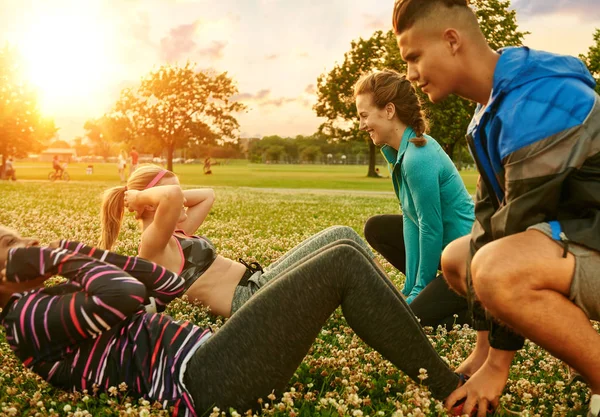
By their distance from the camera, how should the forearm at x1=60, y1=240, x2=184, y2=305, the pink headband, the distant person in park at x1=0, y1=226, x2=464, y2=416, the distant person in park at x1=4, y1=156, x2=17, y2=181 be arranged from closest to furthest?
the distant person in park at x1=0, y1=226, x2=464, y2=416 < the forearm at x1=60, y1=240, x2=184, y2=305 < the pink headband < the distant person in park at x1=4, y1=156, x2=17, y2=181

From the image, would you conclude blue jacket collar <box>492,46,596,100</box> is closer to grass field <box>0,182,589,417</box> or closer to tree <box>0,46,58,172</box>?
grass field <box>0,182,589,417</box>

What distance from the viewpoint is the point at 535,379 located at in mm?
4531

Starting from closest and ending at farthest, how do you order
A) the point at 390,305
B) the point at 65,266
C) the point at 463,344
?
1. the point at 65,266
2. the point at 390,305
3. the point at 463,344

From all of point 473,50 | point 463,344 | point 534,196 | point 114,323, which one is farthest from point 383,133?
point 114,323

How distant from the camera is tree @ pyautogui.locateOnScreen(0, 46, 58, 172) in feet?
196

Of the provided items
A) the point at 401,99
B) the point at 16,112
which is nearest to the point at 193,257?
the point at 401,99

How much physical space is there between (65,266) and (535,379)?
11.6 ft

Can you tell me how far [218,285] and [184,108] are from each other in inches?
3091

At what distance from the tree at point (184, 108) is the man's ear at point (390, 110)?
75283 millimetres

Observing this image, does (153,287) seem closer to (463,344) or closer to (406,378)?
(406,378)

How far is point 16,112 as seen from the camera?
60.9 metres

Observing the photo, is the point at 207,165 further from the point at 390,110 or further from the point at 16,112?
the point at 390,110

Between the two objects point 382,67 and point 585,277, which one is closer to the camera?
point 585,277

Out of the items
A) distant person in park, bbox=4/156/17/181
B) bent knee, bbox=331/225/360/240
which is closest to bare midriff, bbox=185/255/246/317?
bent knee, bbox=331/225/360/240
